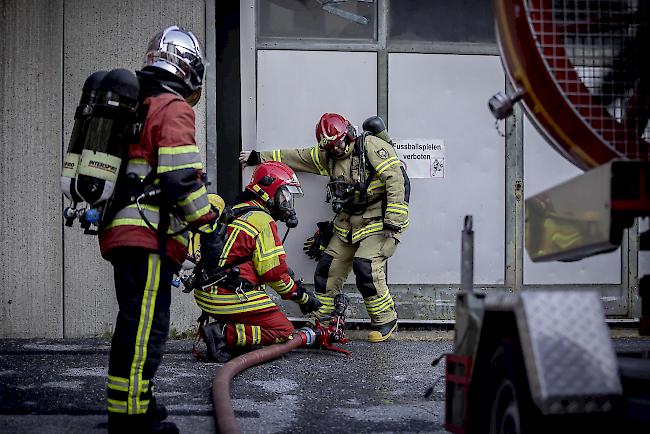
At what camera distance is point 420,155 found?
346 inches

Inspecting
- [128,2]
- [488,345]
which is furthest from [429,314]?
[488,345]

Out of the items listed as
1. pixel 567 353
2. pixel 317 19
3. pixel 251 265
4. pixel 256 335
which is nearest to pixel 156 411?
pixel 256 335

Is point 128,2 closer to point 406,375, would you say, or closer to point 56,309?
point 56,309

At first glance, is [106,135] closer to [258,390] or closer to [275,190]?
[258,390]

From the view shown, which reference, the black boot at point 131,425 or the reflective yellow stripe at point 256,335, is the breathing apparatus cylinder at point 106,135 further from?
the reflective yellow stripe at point 256,335

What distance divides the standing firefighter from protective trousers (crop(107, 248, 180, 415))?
4.04 m

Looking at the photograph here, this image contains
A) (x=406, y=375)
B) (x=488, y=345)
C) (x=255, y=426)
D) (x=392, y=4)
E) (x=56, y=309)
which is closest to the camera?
(x=488, y=345)

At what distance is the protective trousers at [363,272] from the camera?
27.1 feet

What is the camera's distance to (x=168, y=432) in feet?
14.2

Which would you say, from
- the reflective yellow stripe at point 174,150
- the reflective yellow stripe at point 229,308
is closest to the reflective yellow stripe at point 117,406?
the reflective yellow stripe at point 174,150

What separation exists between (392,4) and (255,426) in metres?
5.19

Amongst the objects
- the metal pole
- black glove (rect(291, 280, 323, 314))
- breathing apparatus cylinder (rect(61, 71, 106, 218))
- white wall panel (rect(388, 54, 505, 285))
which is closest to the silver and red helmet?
breathing apparatus cylinder (rect(61, 71, 106, 218))

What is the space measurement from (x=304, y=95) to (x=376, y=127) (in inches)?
30.4

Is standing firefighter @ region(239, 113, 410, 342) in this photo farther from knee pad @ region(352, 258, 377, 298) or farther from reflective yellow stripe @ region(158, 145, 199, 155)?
reflective yellow stripe @ region(158, 145, 199, 155)
